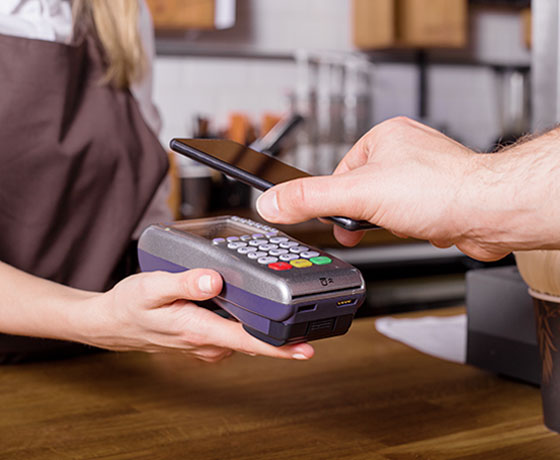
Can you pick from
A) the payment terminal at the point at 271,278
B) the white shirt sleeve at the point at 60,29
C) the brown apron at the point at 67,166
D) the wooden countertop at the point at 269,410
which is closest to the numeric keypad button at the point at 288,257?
the payment terminal at the point at 271,278

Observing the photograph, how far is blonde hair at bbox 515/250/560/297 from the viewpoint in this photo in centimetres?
56

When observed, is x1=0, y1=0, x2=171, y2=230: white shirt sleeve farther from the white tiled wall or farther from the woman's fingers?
the white tiled wall

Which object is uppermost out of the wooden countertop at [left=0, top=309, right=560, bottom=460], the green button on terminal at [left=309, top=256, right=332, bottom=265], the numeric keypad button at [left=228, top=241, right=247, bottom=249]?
the numeric keypad button at [left=228, top=241, right=247, bottom=249]

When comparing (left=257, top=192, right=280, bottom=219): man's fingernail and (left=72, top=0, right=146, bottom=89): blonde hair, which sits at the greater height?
(left=72, top=0, right=146, bottom=89): blonde hair

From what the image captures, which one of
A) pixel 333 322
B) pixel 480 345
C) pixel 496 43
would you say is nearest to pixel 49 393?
pixel 333 322

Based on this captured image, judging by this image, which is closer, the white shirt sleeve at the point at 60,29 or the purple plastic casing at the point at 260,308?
the purple plastic casing at the point at 260,308

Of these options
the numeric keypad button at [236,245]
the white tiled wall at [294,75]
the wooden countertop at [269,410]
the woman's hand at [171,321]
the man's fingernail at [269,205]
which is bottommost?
the wooden countertop at [269,410]

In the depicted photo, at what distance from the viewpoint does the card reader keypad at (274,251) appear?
1.66 feet

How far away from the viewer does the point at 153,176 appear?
0.96m

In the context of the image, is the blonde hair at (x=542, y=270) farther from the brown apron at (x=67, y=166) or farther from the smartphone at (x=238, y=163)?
the brown apron at (x=67, y=166)

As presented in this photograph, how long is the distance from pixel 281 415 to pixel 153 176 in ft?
1.42

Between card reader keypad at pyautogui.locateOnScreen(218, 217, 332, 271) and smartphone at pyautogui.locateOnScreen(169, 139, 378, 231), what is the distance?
0.04 metres

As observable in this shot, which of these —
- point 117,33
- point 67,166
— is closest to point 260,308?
point 67,166

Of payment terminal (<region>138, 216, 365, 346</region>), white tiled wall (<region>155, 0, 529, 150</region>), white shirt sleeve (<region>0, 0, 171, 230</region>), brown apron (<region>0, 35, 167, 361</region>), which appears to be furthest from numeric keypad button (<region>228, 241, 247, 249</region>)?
white tiled wall (<region>155, 0, 529, 150</region>)
